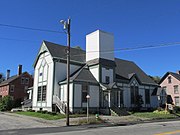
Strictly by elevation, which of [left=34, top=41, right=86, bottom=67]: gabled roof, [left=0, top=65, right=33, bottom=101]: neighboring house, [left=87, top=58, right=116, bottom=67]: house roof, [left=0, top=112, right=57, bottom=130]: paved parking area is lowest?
[left=0, top=112, right=57, bottom=130]: paved parking area

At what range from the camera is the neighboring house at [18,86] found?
53000mm

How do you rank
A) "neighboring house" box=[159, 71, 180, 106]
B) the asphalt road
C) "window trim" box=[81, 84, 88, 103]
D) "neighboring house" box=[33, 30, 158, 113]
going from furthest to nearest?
1. "neighboring house" box=[159, 71, 180, 106]
2. "neighboring house" box=[33, 30, 158, 113]
3. "window trim" box=[81, 84, 88, 103]
4. the asphalt road

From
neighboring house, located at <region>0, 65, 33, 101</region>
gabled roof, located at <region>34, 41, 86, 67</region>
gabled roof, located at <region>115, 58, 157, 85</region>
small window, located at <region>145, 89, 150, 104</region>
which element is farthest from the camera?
neighboring house, located at <region>0, 65, 33, 101</region>

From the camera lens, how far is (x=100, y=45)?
32.8 metres

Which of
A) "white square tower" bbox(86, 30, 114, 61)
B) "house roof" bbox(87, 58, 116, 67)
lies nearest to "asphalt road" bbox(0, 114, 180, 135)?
"house roof" bbox(87, 58, 116, 67)

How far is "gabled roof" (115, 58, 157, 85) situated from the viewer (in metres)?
37.4

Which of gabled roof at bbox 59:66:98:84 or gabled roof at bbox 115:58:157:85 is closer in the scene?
gabled roof at bbox 59:66:98:84

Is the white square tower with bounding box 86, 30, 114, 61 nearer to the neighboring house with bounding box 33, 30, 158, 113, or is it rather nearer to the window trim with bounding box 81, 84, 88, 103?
the neighboring house with bounding box 33, 30, 158, 113

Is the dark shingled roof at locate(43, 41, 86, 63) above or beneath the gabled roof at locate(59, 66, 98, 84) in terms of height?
above

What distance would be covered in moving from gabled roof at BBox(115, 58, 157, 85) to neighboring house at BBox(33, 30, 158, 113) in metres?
0.26

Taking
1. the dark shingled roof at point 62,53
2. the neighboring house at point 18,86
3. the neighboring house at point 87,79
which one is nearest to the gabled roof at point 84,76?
the neighboring house at point 87,79

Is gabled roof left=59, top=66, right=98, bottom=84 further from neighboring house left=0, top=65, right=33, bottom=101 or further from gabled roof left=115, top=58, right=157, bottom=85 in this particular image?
neighboring house left=0, top=65, right=33, bottom=101

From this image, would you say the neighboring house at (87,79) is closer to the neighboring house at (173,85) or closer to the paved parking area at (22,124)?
the paved parking area at (22,124)

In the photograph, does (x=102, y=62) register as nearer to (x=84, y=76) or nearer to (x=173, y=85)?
(x=84, y=76)
